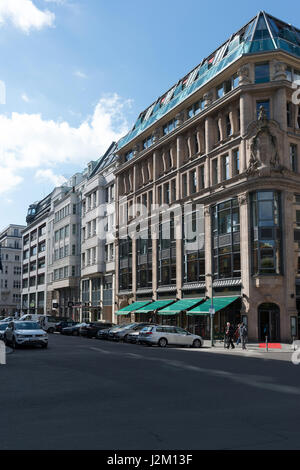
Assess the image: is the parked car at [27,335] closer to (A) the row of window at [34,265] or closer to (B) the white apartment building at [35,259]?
(B) the white apartment building at [35,259]

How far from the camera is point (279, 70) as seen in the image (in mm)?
38562

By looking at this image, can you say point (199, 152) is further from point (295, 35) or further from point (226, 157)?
point (295, 35)

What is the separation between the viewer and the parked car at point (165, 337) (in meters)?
31.3

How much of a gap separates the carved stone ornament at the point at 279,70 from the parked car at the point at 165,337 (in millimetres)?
20963

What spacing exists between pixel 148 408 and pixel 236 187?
102 ft

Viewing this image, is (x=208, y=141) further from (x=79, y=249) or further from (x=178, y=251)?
(x=79, y=249)

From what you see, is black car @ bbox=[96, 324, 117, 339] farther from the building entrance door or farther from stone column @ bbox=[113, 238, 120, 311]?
stone column @ bbox=[113, 238, 120, 311]

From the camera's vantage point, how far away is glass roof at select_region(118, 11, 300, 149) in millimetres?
39594

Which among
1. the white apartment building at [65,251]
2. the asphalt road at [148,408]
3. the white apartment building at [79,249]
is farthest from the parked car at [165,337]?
the white apartment building at [65,251]

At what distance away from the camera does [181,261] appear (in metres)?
46.1

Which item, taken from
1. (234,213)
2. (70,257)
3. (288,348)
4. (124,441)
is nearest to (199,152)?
(234,213)

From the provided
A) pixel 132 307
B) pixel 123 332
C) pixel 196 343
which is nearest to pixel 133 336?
pixel 123 332
